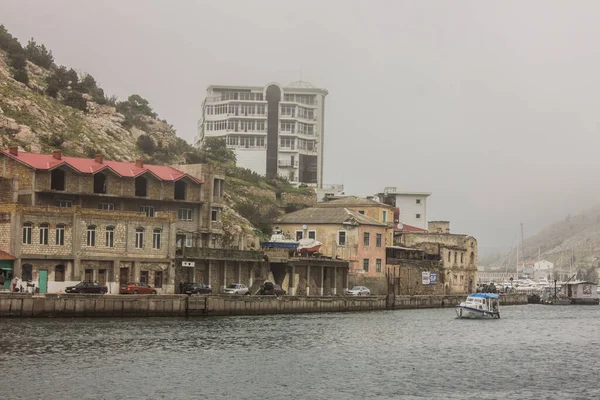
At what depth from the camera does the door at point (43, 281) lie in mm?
84938

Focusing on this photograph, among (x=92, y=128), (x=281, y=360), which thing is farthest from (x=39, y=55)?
(x=281, y=360)

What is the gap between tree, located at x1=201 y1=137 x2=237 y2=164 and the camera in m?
165

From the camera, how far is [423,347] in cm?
7594

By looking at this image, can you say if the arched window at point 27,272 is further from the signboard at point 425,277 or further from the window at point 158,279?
the signboard at point 425,277

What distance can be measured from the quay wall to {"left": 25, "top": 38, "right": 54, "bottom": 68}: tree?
6672cm

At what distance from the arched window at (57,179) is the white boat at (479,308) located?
1812 inches

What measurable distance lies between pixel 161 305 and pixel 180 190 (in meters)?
23.8

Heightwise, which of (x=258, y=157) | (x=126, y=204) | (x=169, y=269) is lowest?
(x=169, y=269)

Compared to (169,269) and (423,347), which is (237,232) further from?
(423,347)

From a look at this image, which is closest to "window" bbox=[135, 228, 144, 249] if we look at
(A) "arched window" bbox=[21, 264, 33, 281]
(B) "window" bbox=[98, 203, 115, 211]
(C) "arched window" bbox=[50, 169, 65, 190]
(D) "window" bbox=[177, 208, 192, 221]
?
(B) "window" bbox=[98, 203, 115, 211]

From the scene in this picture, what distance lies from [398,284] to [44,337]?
72.0 m

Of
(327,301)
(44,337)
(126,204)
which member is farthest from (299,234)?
(44,337)

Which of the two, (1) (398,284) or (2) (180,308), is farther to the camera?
(1) (398,284)

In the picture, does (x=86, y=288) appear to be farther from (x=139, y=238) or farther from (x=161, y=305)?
(x=139, y=238)
